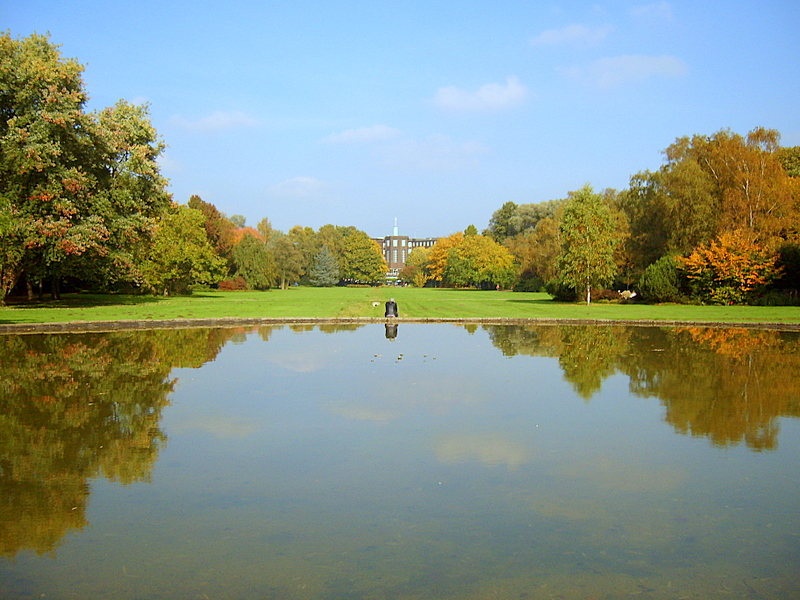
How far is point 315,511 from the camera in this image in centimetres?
539

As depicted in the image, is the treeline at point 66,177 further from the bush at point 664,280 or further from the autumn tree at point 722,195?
the autumn tree at point 722,195

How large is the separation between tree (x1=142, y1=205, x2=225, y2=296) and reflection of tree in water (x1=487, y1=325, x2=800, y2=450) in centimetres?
3063

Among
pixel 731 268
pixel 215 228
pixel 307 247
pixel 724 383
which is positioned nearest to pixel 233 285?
pixel 215 228

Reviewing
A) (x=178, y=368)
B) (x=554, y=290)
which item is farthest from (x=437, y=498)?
(x=554, y=290)

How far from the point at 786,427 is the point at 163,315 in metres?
24.3

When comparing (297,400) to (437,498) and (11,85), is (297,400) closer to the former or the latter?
(437,498)

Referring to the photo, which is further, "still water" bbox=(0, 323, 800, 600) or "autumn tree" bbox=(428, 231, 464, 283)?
"autumn tree" bbox=(428, 231, 464, 283)

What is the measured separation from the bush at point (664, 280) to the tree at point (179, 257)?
102 feet

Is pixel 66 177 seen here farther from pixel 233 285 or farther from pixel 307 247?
pixel 307 247

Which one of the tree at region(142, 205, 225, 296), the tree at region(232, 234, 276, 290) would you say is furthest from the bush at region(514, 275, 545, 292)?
the tree at region(142, 205, 225, 296)

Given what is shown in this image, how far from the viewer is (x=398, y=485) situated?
19.8 feet

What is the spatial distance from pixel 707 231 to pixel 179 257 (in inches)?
1380

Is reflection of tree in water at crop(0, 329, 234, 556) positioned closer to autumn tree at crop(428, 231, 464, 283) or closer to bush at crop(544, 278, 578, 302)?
bush at crop(544, 278, 578, 302)

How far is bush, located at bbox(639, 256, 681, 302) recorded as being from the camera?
4062cm
